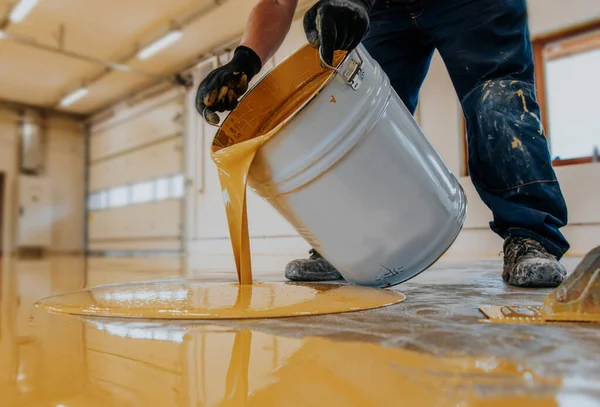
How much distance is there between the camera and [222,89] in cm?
126

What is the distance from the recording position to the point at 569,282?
749 millimetres

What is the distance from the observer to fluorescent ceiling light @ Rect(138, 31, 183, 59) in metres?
5.45

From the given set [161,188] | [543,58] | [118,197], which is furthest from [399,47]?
[118,197]

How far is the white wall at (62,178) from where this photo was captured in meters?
8.72

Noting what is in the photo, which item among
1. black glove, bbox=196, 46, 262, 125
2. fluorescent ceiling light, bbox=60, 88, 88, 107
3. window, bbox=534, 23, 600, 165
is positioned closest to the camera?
black glove, bbox=196, 46, 262, 125

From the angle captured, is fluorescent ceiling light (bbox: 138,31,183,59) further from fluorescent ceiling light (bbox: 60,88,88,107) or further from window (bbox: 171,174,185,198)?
fluorescent ceiling light (bbox: 60,88,88,107)

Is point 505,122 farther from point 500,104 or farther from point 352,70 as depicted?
point 352,70

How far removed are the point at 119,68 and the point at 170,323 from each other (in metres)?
6.79

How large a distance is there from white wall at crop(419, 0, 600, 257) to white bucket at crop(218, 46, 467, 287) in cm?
263

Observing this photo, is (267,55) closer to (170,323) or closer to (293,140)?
(293,140)

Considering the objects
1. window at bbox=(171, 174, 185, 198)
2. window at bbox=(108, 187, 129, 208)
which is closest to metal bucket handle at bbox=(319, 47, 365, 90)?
window at bbox=(171, 174, 185, 198)

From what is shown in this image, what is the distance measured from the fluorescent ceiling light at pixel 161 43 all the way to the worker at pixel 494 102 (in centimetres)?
437

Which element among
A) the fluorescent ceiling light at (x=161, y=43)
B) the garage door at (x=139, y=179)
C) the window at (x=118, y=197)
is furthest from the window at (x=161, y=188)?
the fluorescent ceiling light at (x=161, y=43)

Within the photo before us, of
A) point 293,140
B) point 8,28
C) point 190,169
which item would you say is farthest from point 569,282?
point 8,28
